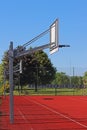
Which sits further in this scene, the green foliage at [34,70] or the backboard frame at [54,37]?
the green foliage at [34,70]

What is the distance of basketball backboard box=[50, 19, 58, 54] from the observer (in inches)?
777

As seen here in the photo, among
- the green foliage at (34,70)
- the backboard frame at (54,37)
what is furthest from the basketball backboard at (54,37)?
the green foliage at (34,70)

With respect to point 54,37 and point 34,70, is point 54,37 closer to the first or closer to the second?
point 54,37

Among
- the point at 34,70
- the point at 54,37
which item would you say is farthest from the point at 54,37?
the point at 34,70

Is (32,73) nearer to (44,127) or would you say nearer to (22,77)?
(22,77)

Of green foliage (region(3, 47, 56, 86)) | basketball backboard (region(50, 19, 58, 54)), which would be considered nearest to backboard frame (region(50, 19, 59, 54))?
basketball backboard (region(50, 19, 58, 54))

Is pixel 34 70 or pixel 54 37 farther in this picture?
pixel 34 70

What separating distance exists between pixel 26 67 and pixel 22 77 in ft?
9.09

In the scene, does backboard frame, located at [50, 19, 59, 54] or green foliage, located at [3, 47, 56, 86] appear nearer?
backboard frame, located at [50, 19, 59, 54]

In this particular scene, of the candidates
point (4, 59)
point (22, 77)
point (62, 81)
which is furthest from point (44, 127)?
point (62, 81)

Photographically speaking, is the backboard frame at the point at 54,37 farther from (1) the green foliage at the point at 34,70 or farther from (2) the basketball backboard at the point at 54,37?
(1) the green foliage at the point at 34,70

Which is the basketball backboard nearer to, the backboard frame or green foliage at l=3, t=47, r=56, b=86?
the backboard frame

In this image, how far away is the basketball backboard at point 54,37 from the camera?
19.7 metres

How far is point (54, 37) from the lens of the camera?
19953 mm
